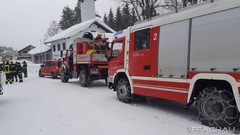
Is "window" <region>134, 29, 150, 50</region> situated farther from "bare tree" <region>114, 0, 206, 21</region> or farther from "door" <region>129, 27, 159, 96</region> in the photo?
"bare tree" <region>114, 0, 206, 21</region>

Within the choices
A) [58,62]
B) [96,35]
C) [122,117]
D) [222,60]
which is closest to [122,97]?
[122,117]

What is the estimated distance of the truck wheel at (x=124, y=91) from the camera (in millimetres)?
7137

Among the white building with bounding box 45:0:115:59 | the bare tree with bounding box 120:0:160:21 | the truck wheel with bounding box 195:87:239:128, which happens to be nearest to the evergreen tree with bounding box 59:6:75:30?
the white building with bounding box 45:0:115:59

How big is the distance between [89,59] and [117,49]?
152 inches

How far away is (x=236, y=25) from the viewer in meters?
3.96

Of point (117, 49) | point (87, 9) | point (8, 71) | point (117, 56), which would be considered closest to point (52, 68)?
point (8, 71)

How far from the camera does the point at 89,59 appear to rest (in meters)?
11.2

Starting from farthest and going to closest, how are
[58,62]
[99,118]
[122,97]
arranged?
[58,62] < [122,97] < [99,118]

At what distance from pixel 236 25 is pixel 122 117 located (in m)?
3.50

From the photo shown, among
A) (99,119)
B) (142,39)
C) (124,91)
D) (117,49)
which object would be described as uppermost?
(142,39)

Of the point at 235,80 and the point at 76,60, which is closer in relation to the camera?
the point at 235,80

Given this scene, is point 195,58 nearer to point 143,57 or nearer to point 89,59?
point 143,57

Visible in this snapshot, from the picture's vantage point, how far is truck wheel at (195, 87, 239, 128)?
4.20 metres

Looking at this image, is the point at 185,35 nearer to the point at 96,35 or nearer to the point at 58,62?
the point at 96,35
